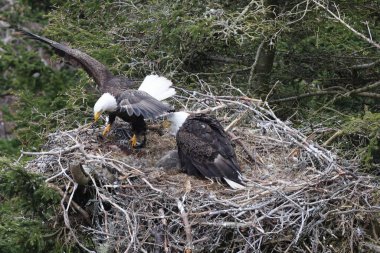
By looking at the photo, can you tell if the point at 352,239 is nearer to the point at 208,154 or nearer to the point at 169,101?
the point at 208,154

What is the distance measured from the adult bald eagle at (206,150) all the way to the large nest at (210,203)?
0.11 metres

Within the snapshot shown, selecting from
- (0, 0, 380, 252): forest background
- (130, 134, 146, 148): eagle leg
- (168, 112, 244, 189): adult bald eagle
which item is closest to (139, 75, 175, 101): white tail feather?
(168, 112, 244, 189): adult bald eagle

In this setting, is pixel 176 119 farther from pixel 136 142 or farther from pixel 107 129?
pixel 107 129

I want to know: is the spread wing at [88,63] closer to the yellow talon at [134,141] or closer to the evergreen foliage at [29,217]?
the yellow talon at [134,141]

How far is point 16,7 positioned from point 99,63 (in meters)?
4.14

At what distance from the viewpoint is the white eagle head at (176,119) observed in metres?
8.09

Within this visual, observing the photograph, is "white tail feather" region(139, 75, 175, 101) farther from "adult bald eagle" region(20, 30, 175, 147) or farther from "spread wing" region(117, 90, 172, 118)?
"spread wing" region(117, 90, 172, 118)

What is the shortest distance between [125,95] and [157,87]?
383 millimetres

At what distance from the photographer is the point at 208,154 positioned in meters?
7.66

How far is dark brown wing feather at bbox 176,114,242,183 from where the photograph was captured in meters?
7.54

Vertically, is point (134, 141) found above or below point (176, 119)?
below

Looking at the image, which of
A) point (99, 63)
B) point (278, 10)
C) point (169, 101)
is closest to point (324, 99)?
point (278, 10)

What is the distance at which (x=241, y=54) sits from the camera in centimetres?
979

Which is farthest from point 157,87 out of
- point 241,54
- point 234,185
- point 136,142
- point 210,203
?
point 210,203
